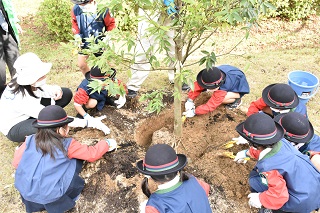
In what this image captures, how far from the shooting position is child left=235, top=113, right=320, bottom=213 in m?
2.44

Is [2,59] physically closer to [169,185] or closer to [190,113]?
[190,113]

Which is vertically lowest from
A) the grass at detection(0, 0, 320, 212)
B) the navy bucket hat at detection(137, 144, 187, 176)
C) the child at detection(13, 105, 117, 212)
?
the grass at detection(0, 0, 320, 212)

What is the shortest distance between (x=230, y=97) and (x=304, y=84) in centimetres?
120

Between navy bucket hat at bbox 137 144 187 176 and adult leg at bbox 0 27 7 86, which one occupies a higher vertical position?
navy bucket hat at bbox 137 144 187 176

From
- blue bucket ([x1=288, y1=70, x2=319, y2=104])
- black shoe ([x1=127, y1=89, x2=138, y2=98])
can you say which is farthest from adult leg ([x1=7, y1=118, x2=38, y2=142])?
blue bucket ([x1=288, y1=70, x2=319, y2=104])

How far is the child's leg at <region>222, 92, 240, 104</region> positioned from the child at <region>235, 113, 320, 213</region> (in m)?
1.36

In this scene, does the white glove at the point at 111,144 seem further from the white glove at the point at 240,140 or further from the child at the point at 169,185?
the white glove at the point at 240,140

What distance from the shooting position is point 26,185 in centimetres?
267

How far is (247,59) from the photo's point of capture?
4734 mm

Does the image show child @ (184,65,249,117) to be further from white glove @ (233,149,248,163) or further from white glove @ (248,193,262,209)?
white glove @ (248,193,262,209)

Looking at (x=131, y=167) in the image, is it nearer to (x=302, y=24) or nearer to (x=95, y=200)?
(x=95, y=200)

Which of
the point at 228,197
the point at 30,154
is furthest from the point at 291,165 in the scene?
the point at 30,154

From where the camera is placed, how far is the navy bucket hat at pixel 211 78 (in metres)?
3.59

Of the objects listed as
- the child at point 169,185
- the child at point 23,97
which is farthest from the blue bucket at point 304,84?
the child at point 23,97
